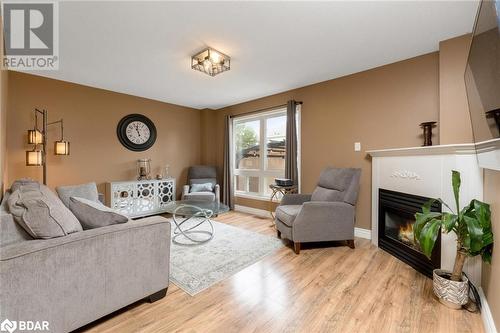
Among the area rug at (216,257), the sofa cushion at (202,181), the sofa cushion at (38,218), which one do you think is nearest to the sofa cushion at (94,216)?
the sofa cushion at (38,218)

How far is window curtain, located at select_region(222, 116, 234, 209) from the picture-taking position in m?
4.83

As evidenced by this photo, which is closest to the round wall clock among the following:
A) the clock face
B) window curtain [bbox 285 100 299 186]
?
the clock face

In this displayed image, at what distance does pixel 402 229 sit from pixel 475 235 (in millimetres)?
1115

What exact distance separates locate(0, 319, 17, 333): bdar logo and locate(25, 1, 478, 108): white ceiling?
7.27 ft

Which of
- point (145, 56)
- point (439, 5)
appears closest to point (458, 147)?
point (439, 5)

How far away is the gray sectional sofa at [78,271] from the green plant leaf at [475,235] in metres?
2.21

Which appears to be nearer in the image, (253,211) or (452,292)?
(452,292)

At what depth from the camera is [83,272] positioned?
132cm

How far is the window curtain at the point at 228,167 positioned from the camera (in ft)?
15.8

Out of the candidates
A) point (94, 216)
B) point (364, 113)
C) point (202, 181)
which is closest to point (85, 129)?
point (202, 181)

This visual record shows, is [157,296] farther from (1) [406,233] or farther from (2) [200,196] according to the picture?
(1) [406,233]

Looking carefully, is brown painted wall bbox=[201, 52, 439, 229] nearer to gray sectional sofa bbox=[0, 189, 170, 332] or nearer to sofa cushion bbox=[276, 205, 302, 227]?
sofa cushion bbox=[276, 205, 302, 227]

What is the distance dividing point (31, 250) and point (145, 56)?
231 centimetres

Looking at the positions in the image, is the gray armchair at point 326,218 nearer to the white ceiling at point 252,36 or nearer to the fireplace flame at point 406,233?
the fireplace flame at point 406,233
